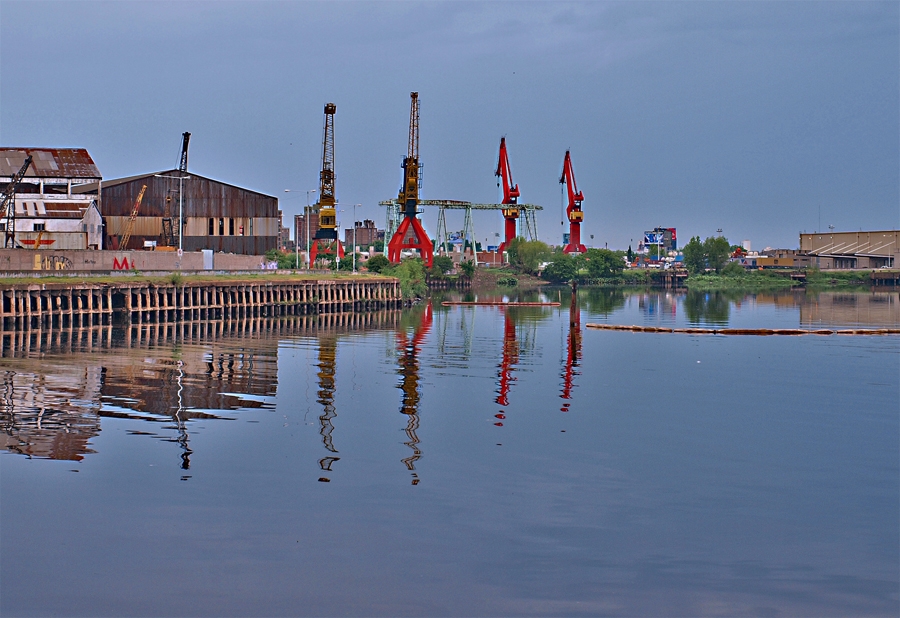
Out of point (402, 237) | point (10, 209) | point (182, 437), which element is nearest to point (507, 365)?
point (182, 437)

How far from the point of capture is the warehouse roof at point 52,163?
3558 inches

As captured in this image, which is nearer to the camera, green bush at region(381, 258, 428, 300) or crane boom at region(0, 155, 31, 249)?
crane boom at region(0, 155, 31, 249)

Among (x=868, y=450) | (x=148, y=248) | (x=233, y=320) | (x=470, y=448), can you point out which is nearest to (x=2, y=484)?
(x=470, y=448)

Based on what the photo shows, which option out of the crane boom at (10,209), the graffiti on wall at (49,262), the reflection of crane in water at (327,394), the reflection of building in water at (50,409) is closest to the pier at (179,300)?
the graffiti on wall at (49,262)

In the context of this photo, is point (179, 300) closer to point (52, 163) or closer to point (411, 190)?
point (52, 163)

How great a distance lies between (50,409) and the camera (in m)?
30.1

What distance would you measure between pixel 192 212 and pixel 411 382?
62.1m

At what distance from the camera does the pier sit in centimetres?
6084

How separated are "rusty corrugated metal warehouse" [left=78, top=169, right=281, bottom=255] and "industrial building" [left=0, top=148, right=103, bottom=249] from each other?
219cm

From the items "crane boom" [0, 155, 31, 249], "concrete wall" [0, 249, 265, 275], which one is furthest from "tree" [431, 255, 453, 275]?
"crane boom" [0, 155, 31, 249]

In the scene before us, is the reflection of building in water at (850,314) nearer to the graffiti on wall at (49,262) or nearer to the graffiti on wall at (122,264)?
the graffiti on wall at (122,264)

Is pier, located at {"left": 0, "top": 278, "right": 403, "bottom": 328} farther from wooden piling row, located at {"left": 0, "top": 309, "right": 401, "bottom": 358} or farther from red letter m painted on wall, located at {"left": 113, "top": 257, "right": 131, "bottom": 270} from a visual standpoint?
red letter m painted on wall, located at {"left": 113, "top": 257, "right": 131, "bottom": 270}

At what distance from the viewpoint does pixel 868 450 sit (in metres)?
26.5

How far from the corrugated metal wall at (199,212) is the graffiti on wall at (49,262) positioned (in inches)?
706
